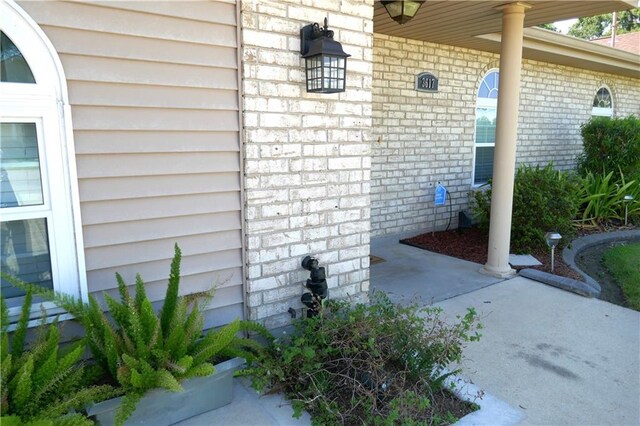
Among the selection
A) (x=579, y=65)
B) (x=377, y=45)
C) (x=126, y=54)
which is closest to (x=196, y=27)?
(x=126, y=54)

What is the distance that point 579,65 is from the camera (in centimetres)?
828

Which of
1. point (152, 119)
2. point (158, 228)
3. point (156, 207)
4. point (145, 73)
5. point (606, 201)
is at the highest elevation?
point (145, 73)

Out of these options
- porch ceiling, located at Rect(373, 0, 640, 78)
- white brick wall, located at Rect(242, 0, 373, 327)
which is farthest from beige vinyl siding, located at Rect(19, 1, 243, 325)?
porch ceiling, located at Rect(373, 0, 640, 78)

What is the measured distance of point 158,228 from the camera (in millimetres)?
2502

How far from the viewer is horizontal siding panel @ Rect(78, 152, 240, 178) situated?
7.45ft

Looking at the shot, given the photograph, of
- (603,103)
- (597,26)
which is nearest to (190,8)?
(603,103)

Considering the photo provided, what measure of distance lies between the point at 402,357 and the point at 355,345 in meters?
0.31

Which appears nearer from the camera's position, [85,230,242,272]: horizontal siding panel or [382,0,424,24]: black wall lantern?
[85,230,242,272]: horizontal siding panel

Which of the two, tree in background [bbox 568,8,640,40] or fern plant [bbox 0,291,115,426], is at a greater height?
tree in background [bbox 568,8,640,40]

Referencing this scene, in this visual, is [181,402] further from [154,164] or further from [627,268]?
[627,268]

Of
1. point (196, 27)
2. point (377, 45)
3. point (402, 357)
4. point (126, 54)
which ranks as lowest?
point (402, 357)

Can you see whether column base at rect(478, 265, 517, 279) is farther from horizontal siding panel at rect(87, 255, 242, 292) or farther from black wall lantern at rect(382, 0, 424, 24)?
horizontal siding panel at rect(87, 255, 242, 292)

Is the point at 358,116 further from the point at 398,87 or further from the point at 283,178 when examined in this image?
the point at 398,87

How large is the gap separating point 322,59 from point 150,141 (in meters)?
1.10
